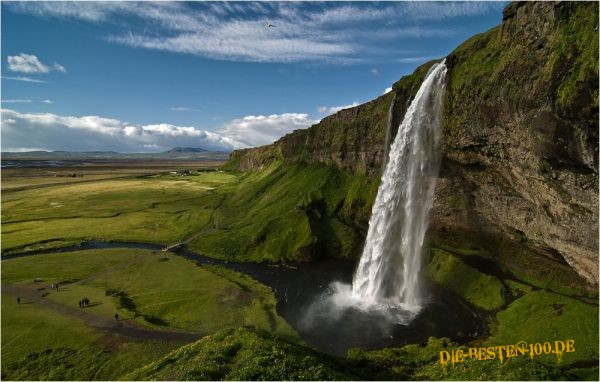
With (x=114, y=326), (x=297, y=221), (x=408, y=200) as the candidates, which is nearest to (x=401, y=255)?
(x=408, y=200)

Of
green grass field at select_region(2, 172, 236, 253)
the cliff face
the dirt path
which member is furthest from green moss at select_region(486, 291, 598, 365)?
green grass field at select_region(2, 172, 236, 253)

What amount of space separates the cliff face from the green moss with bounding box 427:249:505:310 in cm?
400

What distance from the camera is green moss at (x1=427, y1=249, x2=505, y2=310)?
44.5 meters

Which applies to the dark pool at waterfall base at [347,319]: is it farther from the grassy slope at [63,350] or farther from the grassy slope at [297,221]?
the grassy slope at [63,350]

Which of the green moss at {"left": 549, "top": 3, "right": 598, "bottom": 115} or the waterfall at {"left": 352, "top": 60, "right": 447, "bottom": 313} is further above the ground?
the green moss at {"left": 549, "top": 3, "right": 598, "bottom": 115}

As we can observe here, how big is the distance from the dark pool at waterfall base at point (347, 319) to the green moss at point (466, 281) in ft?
5.56

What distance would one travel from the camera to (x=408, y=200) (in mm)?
53531

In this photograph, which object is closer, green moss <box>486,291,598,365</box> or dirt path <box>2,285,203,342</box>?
green moss <box>486,291,598,365</box>

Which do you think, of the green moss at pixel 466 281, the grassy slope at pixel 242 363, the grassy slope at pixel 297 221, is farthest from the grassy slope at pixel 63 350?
the green moss at pixel 466 281

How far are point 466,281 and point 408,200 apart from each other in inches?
517

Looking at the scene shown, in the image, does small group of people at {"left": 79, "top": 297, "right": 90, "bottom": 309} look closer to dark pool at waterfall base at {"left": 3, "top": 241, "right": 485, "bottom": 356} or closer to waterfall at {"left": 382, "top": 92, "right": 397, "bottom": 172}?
dark pool at waterfall base at {"left": 3, "top": 241, "right": 485, "bottom": 356}

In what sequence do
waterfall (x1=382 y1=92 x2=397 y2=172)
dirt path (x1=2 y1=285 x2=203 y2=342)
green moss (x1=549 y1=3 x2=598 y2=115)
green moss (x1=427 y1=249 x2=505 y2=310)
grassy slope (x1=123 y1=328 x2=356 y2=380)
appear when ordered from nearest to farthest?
grassy slope (x1=123 y1=328 x2=356 y2=380) → green moss (x1=549 y1=3 x2=598 y2=115) → dirt path (x1=2 y1=285 x2=203 y2=342) → green moss (x1=427 y1=249 x2=505 y2=310) → waterfall (x1=382 y1=92 x2=397 y2=172)

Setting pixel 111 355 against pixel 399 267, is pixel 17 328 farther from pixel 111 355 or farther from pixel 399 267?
pixel 399 267

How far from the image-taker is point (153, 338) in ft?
129
